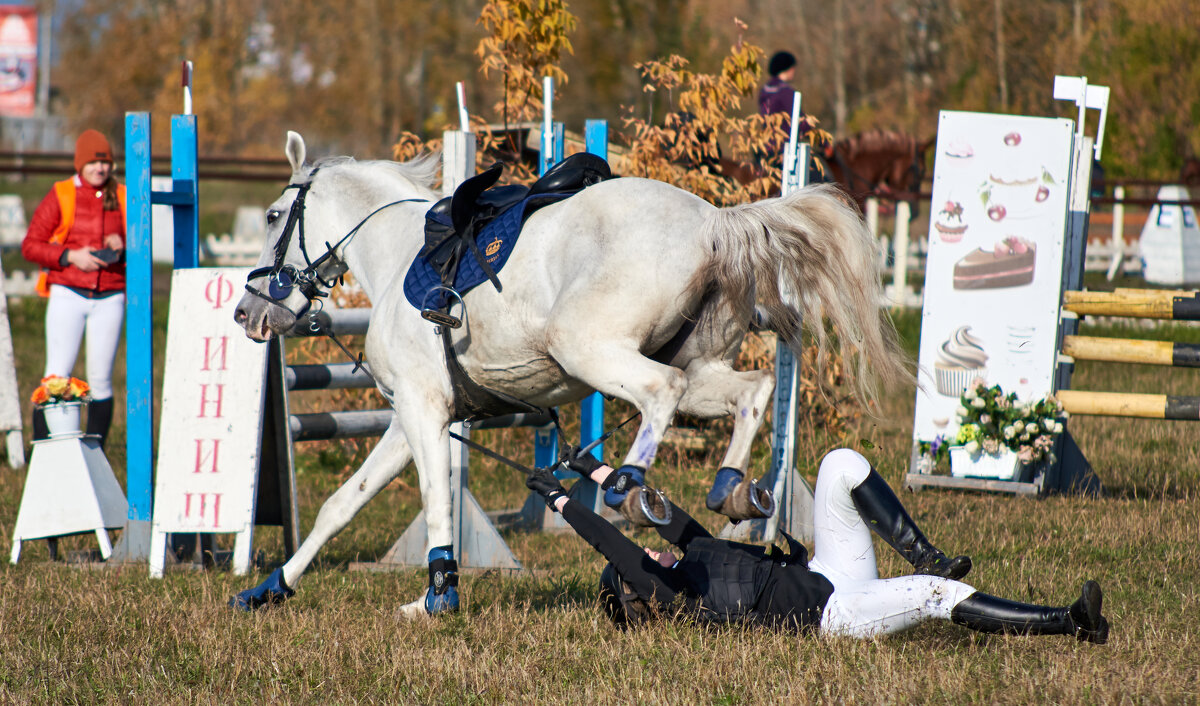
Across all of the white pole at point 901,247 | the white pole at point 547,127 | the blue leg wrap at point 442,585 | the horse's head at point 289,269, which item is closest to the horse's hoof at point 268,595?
the blue leg wrap at point 442,585

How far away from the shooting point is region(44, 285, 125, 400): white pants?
24.5 feet

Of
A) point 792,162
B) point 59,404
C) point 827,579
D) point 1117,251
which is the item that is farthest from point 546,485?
point 1117,251

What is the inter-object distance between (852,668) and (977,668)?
37cm

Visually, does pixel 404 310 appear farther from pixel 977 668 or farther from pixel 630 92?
pixel 630 92

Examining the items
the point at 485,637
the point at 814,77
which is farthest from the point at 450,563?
the point at 814,77

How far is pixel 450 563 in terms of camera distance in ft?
14.6

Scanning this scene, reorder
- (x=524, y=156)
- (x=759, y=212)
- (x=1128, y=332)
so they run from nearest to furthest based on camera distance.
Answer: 1. (x=759, y=212)
2. (x=524, y=156)
3. (x=1128, y=332)

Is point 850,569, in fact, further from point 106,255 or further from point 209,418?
point 106,255

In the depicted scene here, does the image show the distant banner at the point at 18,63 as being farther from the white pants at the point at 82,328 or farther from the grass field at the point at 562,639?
the grass field at the point at 562,639

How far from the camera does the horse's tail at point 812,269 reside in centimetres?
390

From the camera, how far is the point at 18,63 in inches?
1635

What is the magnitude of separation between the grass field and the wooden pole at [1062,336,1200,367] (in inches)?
31.4

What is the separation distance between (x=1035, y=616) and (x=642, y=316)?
1.48 meters

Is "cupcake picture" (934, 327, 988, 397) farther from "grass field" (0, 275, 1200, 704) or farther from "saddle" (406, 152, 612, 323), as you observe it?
"saddle" (406, 152, 612, 323)
